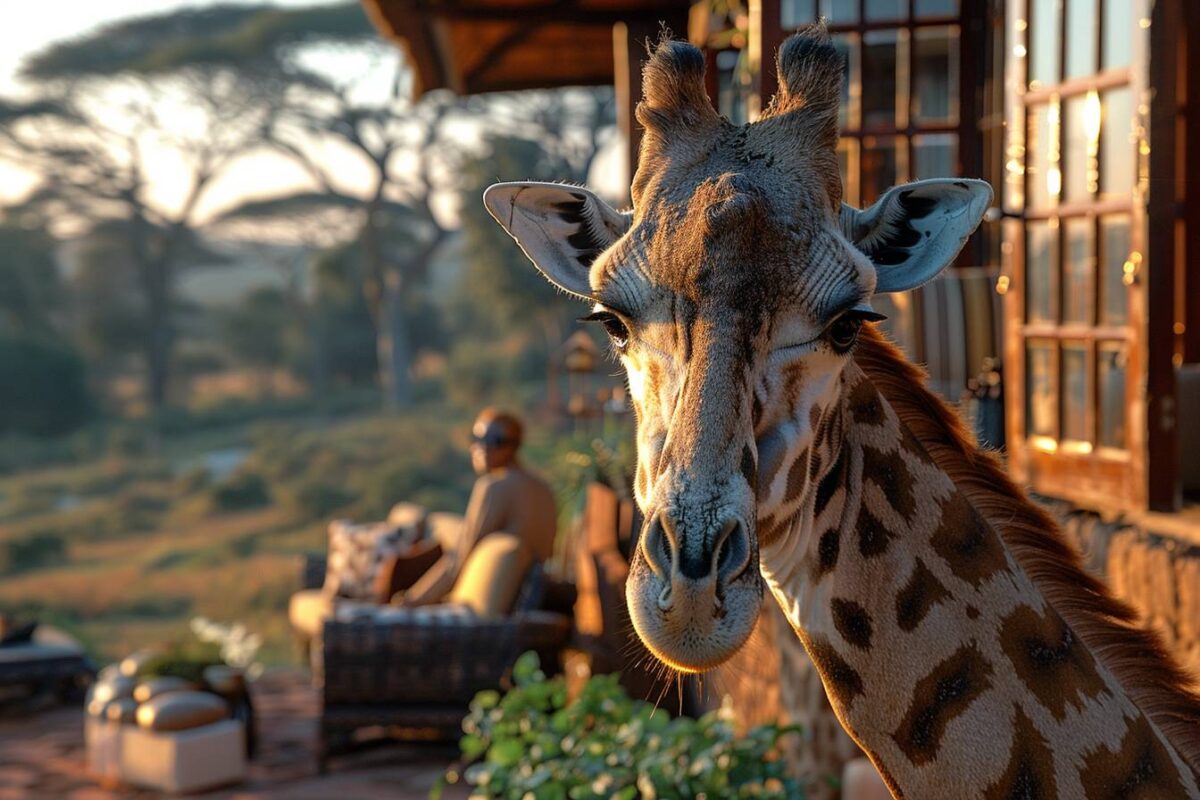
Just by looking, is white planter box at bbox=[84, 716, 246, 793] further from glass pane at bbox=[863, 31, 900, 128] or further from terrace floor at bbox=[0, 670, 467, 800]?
glass pane at bbox=[863, 31, 900, 128]

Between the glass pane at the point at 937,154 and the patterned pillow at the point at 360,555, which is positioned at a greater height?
the glass pane at the point at 937,154

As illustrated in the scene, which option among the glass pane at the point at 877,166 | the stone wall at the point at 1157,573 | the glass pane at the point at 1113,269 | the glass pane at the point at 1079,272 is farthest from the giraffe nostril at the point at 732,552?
the glass pane at the point at 877,166

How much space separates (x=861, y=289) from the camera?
1.72 m

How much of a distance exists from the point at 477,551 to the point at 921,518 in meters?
4.70

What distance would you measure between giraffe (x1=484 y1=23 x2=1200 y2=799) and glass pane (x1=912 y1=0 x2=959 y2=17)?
4.19 meters

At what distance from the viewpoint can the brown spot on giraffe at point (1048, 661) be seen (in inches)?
75.2

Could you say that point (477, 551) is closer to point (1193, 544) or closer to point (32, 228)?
point (1193, 544)

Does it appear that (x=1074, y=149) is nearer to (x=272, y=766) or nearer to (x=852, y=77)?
(x=852, y=77)

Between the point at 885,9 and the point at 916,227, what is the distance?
4209 millimetres

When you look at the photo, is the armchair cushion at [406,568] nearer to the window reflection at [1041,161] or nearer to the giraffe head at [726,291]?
the window reflection at [1041,161]

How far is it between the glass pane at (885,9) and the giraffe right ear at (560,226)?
3987mm

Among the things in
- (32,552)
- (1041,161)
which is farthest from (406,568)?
(32,552)

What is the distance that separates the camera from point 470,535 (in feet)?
21.4

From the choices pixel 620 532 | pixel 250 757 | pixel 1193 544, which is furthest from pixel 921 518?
pixel 250 757
